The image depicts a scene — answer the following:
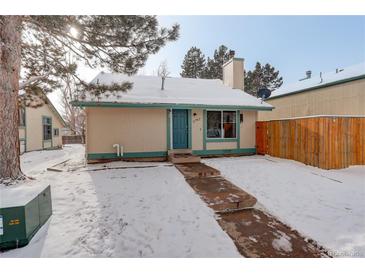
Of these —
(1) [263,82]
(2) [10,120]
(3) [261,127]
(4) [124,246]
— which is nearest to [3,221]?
(4) [124,246]

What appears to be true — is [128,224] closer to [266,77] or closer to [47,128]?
[47,128]

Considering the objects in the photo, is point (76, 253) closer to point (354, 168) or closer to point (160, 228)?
point (160, 228)

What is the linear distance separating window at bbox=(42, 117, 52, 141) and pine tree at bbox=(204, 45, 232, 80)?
806 inches

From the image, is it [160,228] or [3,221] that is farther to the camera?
[160,228]

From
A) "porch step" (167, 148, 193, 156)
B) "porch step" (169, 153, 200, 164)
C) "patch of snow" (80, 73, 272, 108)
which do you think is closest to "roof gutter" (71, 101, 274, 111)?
"patch of snow" (80, 73, 272, 108)

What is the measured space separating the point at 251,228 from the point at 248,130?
24.1ft

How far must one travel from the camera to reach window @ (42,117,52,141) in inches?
618

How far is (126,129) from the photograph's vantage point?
27.3ft

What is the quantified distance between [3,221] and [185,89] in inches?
349

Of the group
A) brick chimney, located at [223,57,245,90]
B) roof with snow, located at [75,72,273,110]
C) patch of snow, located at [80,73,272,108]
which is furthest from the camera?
brick chimney, located at [223,57,245,90]

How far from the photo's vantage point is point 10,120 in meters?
4.53

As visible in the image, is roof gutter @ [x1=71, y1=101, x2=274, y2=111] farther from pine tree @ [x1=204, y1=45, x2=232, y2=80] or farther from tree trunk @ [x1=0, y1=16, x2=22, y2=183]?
pine tree @ [x1=204, y1=45, x2=232, y2=80]

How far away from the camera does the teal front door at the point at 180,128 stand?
8898 mm

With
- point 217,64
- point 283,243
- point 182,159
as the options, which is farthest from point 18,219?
point 217,64
